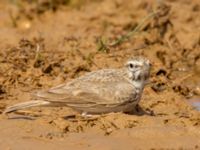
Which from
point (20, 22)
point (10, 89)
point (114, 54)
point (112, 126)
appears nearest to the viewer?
point (112, 126)

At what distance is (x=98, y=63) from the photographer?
11.5 meters

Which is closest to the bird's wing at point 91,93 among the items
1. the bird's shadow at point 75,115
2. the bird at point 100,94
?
the bird at point 100,94

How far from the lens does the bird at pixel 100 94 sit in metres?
9.20

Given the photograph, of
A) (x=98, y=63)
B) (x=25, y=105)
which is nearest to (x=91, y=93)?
(x=25, y=105)

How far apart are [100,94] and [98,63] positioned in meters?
2.28

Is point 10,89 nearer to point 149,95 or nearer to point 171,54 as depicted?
point 149,95

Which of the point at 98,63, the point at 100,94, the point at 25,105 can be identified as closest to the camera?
the point at 25,105

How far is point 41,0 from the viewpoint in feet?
48.4

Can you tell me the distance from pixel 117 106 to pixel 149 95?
1.46 m

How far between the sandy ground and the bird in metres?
0.16

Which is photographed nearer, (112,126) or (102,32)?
(112,126)

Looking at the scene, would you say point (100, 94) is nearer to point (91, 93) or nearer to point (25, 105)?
point (91, 93)

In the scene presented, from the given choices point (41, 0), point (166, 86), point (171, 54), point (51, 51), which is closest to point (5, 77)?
point (51, 51)

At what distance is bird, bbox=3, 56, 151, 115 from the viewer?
362 inches
